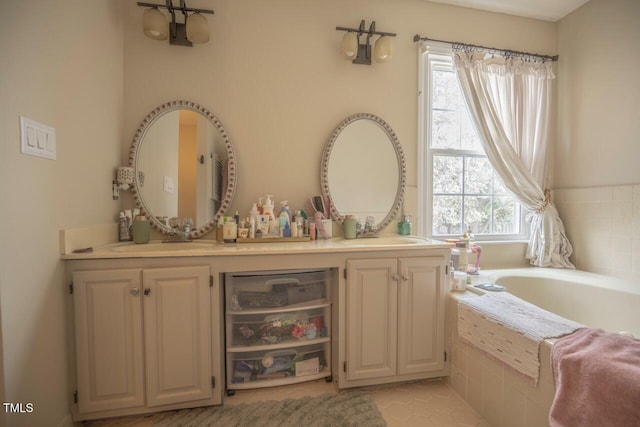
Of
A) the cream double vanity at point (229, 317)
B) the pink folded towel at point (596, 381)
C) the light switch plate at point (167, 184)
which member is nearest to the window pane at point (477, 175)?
the cream double vanity at point (229, 317)

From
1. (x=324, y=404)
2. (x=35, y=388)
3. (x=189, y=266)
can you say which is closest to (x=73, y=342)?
(x=35, y=388)

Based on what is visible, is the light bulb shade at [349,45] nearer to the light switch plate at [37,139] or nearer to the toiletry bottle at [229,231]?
the toiletry bottle at [229,231]

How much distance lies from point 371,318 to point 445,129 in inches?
63.2

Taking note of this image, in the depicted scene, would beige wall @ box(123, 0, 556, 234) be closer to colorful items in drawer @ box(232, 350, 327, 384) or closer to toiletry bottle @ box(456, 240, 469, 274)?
toiletry bottle @ box(456, 240, 469, 274)

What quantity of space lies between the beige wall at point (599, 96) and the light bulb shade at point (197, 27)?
9.03 feet

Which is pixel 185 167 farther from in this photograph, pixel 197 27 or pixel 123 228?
pixel 197 27

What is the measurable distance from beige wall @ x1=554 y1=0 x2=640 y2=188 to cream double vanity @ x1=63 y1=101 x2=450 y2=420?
1442 mm

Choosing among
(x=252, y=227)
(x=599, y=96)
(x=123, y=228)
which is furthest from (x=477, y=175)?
(x=123, y=228)

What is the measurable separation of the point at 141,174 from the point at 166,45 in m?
0.85

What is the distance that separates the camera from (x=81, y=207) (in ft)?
4.50

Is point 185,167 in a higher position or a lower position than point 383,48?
lower

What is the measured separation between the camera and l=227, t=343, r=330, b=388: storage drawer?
5.15 ft

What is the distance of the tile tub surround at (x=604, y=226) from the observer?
6.15 feet

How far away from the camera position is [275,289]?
5.25 ft
